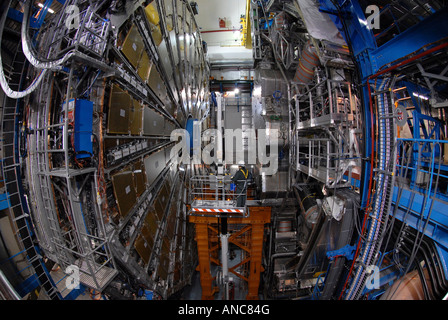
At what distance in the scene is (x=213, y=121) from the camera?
10172mm

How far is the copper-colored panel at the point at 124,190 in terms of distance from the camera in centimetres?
279

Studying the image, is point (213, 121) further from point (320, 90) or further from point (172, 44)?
point (320, 90)

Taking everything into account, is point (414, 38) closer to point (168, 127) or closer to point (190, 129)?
point (168, 127)

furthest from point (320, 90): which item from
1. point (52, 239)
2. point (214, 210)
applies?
point (52, 239)

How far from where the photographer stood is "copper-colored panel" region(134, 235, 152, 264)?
3.25 meters

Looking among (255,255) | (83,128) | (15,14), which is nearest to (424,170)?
(255,255)

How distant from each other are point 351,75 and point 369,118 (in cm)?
162

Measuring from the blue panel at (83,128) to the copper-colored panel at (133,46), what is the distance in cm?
134

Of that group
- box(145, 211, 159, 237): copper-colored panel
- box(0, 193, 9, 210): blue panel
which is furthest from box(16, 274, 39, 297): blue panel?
box(145, 211, 159, 237): copper-colored panel

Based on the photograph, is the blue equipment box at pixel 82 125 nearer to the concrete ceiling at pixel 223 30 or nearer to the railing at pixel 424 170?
the railing at pixel 424 170

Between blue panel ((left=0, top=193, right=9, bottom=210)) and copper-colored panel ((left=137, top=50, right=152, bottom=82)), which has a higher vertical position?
copper-colored panel ((left=137, top=50, right=152, bottom=82))

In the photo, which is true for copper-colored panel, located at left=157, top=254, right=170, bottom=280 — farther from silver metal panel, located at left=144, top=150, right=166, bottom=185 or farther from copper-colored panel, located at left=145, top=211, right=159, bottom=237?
silver metal panel, located at left=144, top=150, right=166, bottom=185

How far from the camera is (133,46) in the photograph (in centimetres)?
313

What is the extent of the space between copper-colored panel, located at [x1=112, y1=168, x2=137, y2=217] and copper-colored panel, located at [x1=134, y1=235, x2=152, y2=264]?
0.70m
